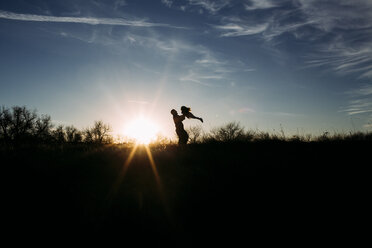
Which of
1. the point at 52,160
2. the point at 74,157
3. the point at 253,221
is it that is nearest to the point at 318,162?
the point at 253,221

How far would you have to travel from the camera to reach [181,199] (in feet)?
15.1

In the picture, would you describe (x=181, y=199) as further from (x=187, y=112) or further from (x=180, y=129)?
(x=187, y=112)

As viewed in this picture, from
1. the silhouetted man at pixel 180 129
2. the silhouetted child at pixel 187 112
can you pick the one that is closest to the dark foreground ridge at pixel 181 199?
the silhouetted man at pixel 180 129

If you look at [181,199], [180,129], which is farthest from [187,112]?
[181,199]

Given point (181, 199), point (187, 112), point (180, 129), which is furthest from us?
point (187, 112)

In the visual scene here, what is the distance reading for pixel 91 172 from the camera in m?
5.83

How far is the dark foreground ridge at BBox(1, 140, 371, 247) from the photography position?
3705mm

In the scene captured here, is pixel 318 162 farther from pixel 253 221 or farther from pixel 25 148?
pixel 25 148

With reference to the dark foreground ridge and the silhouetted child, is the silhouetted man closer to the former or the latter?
the silhouetted child

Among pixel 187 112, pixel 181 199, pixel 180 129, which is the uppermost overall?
pixel 187 112

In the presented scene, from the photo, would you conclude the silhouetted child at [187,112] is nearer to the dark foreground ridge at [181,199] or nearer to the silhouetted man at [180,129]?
the silhouetted man at [180,129]

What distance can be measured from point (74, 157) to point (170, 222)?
444 centimetres

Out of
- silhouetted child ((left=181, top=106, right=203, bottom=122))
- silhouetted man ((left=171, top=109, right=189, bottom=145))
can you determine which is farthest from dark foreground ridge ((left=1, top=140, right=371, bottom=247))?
silhouetted child ((left=181, top=106, right=203, bottom=122))

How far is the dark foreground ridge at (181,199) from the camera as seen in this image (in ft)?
12.2
